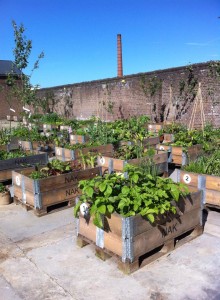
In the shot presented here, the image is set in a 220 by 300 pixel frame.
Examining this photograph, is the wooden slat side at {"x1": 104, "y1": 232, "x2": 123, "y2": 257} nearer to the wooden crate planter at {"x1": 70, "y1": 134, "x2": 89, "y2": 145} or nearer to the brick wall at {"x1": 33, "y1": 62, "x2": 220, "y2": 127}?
the wooden crate planter at {"x1": 70, "y1": 134, "x2": 89, "y2": 145}

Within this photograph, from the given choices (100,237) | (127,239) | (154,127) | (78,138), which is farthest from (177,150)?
(154,127)

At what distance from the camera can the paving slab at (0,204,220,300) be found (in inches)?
128

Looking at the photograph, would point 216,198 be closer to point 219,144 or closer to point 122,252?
point 122,252

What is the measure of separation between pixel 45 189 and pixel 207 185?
115 inches

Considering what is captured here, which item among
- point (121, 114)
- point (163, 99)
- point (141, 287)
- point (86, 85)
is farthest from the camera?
point (86, 85)

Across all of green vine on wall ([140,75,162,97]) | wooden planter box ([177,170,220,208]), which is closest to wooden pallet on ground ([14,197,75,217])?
wooden planter box ([177,170,220,208])

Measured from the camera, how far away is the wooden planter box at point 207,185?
527cm

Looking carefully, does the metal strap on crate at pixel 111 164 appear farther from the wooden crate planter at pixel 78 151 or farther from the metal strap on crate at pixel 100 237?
the metal strap on crate at pixel 100 237

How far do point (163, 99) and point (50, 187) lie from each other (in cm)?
1085

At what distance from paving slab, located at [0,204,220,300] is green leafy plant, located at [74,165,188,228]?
1.99 feet

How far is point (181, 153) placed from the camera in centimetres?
802

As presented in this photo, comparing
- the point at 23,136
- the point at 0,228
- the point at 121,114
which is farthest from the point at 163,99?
the point at 0,228

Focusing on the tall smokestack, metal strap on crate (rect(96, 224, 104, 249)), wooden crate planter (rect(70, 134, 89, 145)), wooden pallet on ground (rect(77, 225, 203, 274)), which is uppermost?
the tall smokestack

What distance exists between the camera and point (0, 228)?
5.03m
